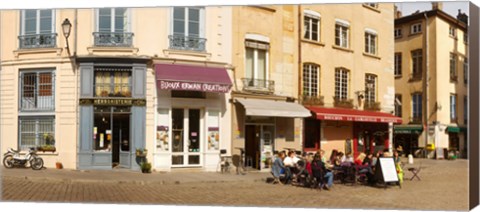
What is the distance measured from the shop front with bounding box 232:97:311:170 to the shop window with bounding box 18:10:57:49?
16.0 ft

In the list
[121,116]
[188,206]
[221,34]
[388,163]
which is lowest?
[188,206]

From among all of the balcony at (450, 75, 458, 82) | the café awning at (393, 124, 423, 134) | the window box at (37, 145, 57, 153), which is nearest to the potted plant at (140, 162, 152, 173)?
the window box at (37, 145, 57, 153)

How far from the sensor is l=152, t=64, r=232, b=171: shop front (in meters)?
14.5

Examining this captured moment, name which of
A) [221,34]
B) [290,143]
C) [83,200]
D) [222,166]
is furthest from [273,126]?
[83,200]

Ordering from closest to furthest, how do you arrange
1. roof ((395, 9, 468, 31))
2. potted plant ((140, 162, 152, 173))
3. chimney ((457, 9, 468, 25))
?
chimney ((457, 9, 468, 25)), roof ((395, 9, 468, 31)), potted plant ((140, 162, 152, 173))

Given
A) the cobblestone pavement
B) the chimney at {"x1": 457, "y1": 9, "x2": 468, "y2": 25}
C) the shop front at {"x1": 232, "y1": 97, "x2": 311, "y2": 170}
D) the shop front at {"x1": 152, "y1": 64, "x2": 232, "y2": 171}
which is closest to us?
the chimney at {"x1": 457, "y1": 9, "x2": 468, "y2": 25}

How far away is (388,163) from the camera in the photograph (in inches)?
573

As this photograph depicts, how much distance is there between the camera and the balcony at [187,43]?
1462 centimetres

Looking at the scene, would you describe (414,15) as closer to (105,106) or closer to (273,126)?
(273,126)

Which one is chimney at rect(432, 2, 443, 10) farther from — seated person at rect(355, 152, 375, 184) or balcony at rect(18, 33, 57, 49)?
balcony at rect(18, 33, 57, 49)

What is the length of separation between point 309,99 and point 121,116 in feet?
15.3

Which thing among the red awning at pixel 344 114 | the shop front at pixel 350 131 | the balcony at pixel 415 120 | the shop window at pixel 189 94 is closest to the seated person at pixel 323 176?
the shop front at pixel 350 131

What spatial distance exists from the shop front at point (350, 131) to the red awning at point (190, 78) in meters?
2.42

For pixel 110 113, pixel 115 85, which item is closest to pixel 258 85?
pixel 115 85
